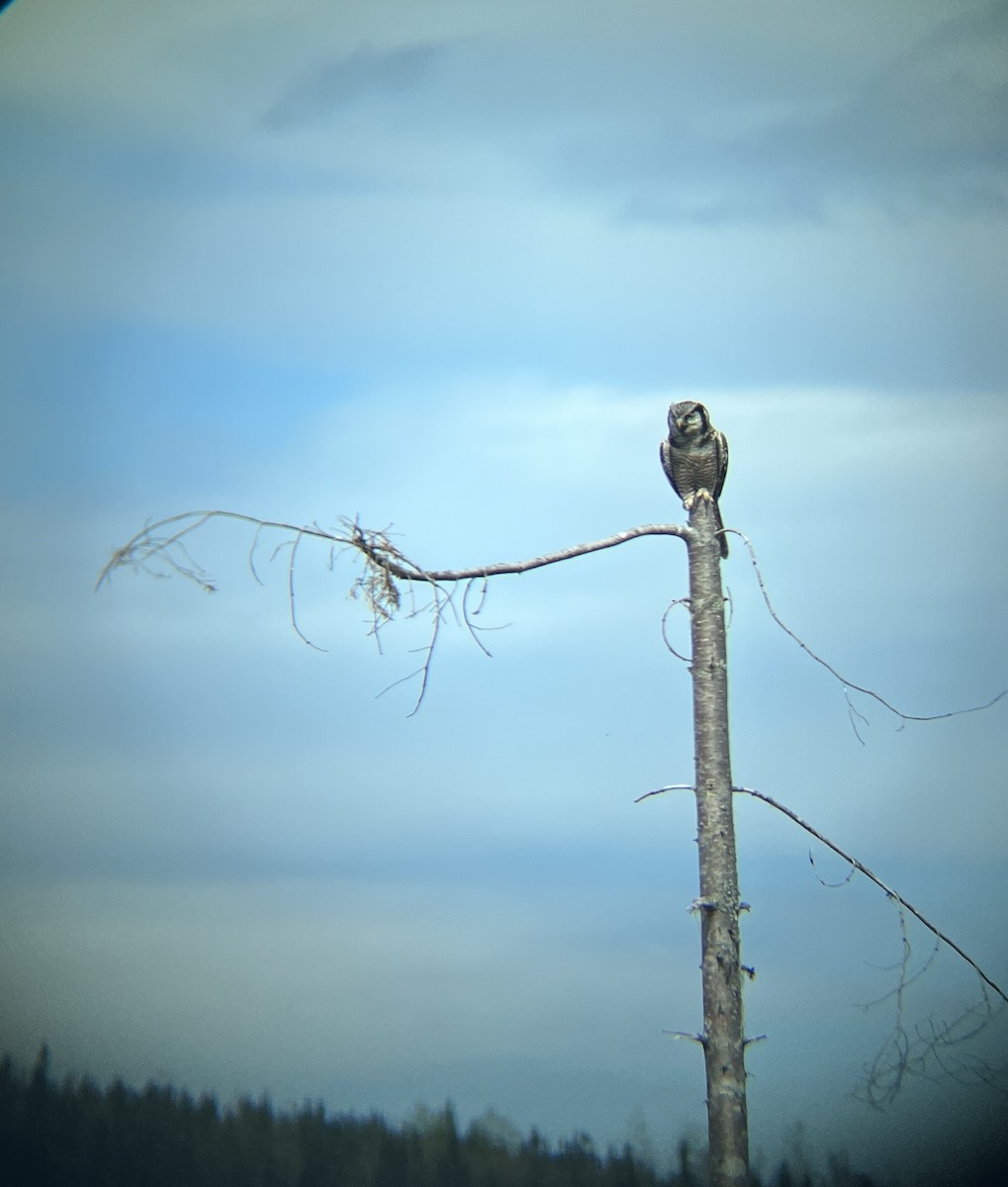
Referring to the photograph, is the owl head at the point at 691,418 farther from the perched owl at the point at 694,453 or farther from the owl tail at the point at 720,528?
the owl tail at the point at 720,528

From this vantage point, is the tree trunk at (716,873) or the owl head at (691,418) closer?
the tree trunk at (716,873)

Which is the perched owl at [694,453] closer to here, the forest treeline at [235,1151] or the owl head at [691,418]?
the owl head at [691,418]

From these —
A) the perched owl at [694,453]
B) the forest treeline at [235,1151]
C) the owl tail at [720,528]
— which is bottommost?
the forest treeline at [235,1151]

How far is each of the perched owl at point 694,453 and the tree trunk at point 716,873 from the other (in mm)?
87

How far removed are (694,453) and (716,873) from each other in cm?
151

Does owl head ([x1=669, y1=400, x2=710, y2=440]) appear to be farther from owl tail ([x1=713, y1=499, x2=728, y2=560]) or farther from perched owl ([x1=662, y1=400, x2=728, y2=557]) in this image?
owl tail ([x1=713, y1=499, x2=728, y2=560])

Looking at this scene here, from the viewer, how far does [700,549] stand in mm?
3936

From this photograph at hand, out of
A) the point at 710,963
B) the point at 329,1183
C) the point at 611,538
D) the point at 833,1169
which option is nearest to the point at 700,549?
the point at 611,538

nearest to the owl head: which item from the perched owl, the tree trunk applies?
the perched owl

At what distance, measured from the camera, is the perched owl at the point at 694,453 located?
404cm

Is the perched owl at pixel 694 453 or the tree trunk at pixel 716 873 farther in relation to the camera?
the perched owl at pixel 694 453

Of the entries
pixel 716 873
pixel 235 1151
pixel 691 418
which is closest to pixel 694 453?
pixel 691 418

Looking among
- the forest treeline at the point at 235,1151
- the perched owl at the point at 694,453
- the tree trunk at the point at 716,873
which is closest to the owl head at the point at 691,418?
the perched owl at the point at 694,453

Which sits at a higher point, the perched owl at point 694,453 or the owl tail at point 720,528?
the perched owl at point 694,453
